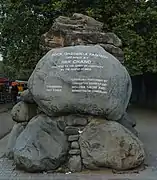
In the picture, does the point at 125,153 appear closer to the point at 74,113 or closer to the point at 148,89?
the point at 74,113

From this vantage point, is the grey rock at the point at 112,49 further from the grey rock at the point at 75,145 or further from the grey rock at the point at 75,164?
the grey rock at the point at 75,164

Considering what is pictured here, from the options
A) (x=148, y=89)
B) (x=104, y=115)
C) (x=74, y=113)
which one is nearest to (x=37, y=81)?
(x=74, y=113)

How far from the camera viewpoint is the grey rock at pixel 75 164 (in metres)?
6.78

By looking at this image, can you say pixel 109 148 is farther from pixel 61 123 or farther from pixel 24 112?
pixel 24 112

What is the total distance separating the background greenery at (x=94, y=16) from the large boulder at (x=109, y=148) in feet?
25.8

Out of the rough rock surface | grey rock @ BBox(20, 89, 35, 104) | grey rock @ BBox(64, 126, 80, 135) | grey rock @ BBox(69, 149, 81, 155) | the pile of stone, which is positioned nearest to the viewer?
the pile of stone

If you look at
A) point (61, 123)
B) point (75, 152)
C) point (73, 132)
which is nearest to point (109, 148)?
point (75, 152)

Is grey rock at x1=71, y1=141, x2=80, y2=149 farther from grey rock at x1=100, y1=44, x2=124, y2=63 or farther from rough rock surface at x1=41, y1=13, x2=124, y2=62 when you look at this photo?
grey rock at x1=100, y1=44, x2=124, y2=63

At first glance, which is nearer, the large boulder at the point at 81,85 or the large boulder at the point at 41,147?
the large boulder at the point at 41,147

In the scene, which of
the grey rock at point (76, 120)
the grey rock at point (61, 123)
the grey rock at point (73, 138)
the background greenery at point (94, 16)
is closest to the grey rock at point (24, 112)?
the grey rock at point (61, 123)

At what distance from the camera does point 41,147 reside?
6.79 m

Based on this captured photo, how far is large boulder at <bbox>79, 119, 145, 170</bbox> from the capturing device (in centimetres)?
673

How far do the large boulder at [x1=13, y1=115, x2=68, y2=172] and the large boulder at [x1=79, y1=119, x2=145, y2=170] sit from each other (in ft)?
1.40

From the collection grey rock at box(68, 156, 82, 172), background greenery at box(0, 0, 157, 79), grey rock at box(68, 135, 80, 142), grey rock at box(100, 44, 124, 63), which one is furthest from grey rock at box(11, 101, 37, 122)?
background greenery at box(0, 0, 157, 79)
